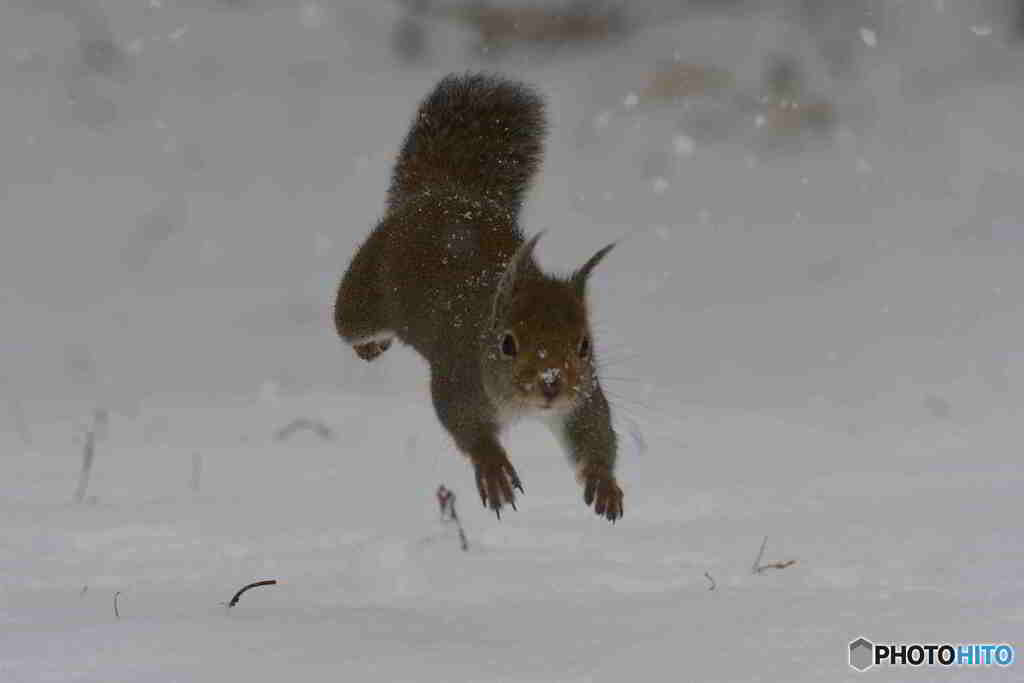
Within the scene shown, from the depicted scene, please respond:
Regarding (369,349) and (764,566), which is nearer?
(764,566)

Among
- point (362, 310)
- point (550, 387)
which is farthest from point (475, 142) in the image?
point (550, 387)

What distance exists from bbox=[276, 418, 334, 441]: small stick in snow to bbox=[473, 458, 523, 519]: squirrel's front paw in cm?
253

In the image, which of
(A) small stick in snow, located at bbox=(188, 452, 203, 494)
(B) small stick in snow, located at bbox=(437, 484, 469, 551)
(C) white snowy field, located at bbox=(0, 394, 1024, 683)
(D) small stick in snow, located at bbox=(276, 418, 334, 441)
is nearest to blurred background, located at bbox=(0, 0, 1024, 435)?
(D) small stick in snow, located at bbox=(276, 418, 334, 441)

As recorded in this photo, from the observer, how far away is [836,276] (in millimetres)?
9977

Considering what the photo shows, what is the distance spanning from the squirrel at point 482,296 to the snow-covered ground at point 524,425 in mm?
239

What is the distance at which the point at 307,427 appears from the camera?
20.8ft

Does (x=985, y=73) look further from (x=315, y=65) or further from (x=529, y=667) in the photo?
(x=529, y=667)

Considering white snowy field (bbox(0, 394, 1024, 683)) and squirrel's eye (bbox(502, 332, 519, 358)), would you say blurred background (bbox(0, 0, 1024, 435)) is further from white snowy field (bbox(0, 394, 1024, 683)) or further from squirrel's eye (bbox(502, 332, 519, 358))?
squirrel's eye (bbox(502, 332, 519, 358))

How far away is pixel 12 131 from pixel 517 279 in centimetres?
1146

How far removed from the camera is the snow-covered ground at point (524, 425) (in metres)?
2.85

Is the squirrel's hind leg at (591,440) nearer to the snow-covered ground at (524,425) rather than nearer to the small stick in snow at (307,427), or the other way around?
the snow-covered ground at (524,425)

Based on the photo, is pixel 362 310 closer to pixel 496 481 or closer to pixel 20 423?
pixel 496 481

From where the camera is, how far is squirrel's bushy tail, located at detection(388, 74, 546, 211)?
185 inches

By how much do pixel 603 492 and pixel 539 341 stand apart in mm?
485
